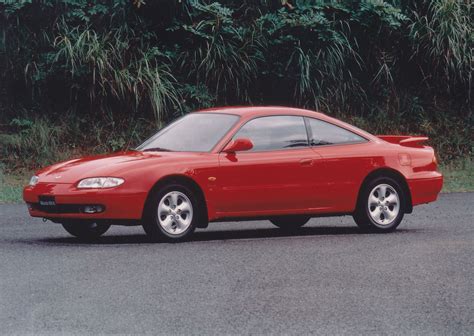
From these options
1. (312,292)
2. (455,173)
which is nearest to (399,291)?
(312,292)

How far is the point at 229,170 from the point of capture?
A: 12.0 m

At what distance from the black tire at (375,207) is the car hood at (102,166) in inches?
84.3

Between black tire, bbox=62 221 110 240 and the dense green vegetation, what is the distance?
8342 mm

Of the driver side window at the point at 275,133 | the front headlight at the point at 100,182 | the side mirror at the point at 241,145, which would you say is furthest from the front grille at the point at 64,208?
the driver side window at the point at 275,133

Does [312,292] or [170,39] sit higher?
[170,39]

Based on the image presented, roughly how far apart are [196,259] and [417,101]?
13607 mm

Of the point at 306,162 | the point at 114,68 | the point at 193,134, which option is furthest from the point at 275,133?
the point at 114,68

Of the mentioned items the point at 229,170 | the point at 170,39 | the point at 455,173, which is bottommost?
the point at 455,173

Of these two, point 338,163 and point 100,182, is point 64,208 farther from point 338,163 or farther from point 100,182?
point 338,163

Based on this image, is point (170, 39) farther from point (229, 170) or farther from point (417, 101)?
point (229, 170)

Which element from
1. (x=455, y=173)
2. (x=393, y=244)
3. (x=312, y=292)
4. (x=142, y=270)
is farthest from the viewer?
(x=455, y=173)

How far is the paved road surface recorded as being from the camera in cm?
750

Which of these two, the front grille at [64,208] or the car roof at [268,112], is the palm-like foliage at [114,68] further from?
the front grille at [64,208]

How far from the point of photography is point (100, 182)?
451 inches
